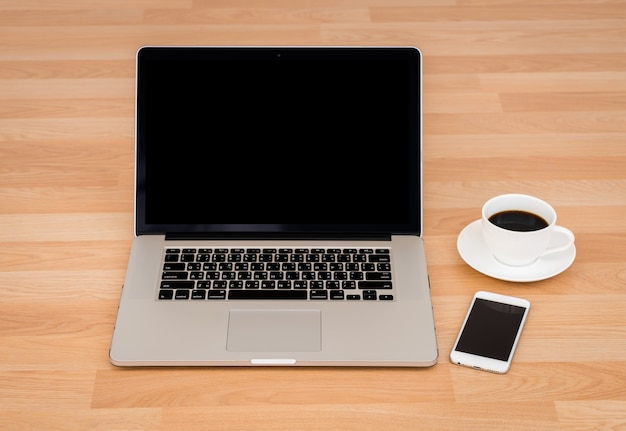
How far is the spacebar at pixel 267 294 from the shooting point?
3.60 feet

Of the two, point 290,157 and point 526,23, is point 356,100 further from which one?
point 526,23

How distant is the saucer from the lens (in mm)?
1133

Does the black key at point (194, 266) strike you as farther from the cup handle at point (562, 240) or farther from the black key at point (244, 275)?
the cup handle at point (562, 240)

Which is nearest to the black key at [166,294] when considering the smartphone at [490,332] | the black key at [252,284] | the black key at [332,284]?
the black key at [252,284]

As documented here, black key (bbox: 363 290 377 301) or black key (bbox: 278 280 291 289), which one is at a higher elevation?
black key (bbox: 363 290 377 301)

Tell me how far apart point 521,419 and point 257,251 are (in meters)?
0.41

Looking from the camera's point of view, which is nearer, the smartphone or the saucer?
the smartphone

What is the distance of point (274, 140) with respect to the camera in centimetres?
117

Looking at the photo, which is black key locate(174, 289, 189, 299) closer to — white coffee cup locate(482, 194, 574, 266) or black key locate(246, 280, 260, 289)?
black key locate(246, 280, 260, 289)

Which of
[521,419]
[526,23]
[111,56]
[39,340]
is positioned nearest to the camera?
[521,419]

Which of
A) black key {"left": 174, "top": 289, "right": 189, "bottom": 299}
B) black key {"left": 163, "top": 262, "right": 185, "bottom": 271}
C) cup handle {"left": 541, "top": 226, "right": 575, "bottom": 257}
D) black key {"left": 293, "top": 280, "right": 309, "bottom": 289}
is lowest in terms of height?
black key {"left": 174, "top": 289, "right": 189, "bottom": 299}

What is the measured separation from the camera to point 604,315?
1.10 metres

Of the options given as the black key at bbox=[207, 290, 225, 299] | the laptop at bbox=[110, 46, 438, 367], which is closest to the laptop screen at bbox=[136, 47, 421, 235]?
the laptop at bbox=[110, 46, 438, 367]

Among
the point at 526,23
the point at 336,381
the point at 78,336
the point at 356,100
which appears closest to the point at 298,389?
the point at 336,381
